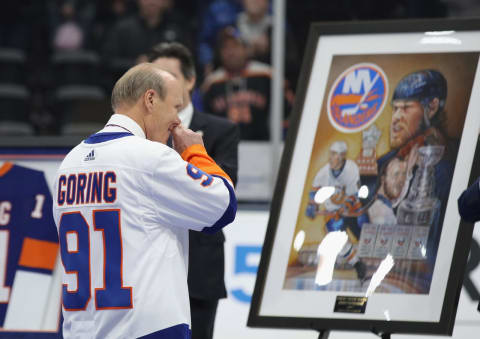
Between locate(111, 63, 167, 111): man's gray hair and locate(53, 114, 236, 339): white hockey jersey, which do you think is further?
locate(111, 63, 167, 111): man's gray hair

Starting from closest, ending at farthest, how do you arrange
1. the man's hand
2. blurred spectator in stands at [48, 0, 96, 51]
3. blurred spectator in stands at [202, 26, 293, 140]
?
the man's hand < blurred spectator in stands at [202, 26, 293, 140] < blurred spectator in stands at [48, 0, 96, 51]

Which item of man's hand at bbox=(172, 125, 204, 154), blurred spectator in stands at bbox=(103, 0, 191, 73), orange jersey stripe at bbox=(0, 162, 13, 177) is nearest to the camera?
man's hand at bbox=(172, 125, 204, 154)

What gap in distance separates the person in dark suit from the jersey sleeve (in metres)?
0.80

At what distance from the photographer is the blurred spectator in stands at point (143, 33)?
24.7ft

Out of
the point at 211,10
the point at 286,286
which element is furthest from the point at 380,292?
the point at 211,10

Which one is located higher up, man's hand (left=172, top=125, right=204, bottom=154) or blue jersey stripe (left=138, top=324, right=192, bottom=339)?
man's hand (left=172, top=125, right=204, bottom=154)

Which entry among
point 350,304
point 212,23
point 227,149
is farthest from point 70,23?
point 350,304

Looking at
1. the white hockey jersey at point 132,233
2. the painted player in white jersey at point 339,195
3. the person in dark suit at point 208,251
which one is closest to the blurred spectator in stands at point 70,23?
the person in dark suit at point 208,251

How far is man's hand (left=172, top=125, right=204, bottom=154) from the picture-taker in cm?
300

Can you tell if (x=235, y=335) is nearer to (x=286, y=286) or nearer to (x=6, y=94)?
(x=286, y=286)

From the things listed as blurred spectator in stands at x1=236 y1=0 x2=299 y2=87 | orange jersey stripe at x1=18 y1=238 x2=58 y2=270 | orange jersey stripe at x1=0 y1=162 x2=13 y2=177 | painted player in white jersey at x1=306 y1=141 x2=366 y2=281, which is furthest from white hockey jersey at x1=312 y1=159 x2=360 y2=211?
blurred spectator in stands at x1=236 y1=0 x2=299 y2=87

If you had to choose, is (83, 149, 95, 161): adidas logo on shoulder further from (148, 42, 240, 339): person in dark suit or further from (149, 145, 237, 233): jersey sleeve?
(148, 42, 240, 339): person in dark suit

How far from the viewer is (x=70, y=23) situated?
334 inches

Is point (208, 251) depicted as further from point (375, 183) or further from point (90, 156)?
point (90, 156)
